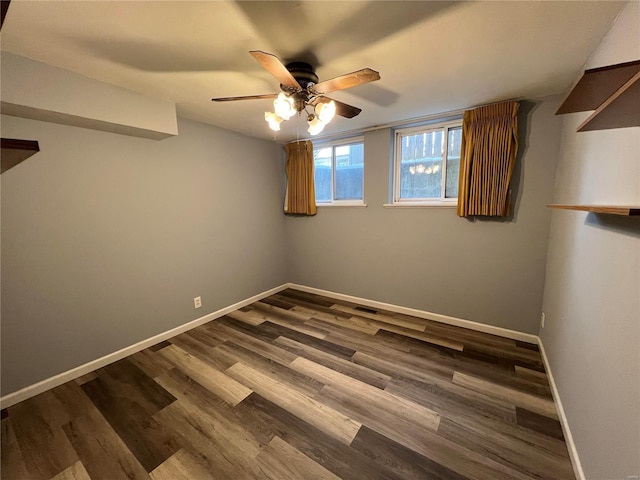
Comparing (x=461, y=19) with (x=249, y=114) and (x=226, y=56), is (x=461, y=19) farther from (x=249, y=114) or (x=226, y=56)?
(x=249, y=114)

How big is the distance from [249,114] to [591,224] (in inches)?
111

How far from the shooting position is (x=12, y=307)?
1788 mm

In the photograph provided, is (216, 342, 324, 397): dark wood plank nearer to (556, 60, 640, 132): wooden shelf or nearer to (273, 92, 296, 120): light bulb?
(273, 92, 296, 120): light bulb

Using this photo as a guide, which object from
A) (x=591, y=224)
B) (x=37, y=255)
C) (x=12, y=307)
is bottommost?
(x=12, y=307)

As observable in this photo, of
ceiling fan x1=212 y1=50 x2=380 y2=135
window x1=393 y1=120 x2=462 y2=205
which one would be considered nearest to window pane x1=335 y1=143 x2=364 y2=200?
window x1=393 y1=120 x2=462 y2=205

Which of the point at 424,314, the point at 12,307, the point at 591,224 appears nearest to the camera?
the point at 591,224

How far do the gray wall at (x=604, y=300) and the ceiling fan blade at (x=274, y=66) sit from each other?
5.18 feet

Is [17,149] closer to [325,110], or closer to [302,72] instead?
[325,110]

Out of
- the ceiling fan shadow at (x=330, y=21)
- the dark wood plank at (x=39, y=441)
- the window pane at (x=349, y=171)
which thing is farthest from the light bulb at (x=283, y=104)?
the dark wood plank at (x=39, y=441)

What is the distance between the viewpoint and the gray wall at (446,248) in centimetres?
230

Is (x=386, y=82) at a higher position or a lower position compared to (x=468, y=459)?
higher

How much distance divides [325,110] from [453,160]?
→ 6.21ft

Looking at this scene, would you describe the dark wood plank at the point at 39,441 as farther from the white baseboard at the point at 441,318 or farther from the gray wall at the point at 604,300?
the white baseboard at the point at 441,318

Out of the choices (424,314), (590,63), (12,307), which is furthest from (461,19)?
(12,307)
